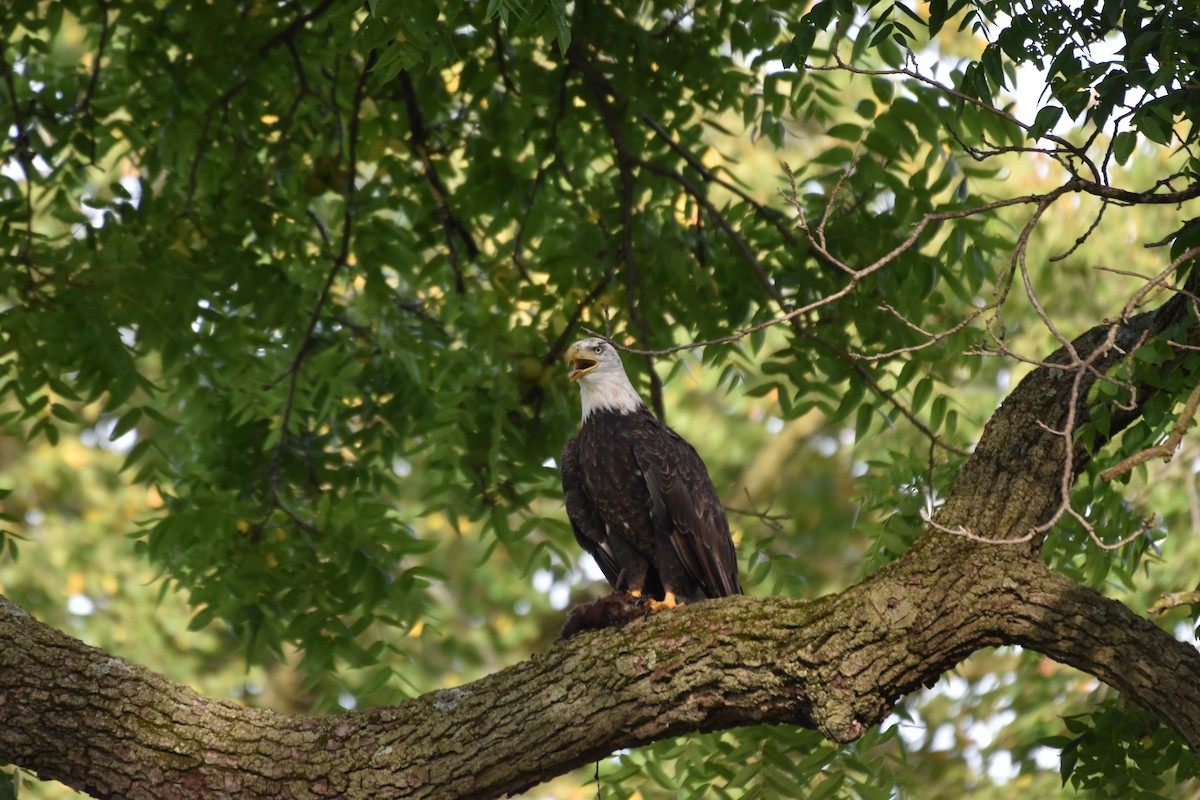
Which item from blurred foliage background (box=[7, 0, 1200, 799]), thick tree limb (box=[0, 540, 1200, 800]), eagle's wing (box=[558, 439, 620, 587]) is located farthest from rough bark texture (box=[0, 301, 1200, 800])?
eagle's wing (box=[558, 439, 620, 587])

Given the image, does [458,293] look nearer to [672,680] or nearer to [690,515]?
[690,515]

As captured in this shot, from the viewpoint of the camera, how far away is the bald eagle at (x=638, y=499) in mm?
4805

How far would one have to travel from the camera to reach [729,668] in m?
3.38

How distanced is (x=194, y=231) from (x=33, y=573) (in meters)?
6.25

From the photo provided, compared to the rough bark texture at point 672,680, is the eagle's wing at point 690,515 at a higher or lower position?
higher

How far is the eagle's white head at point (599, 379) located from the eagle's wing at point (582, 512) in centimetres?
19

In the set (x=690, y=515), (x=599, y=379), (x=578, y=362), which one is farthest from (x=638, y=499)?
(x=578, y=362)

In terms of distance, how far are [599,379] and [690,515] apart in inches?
30.3

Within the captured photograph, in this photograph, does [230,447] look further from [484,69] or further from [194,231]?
[484,69]

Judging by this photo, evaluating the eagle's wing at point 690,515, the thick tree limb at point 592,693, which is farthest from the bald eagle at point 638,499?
the thick tree limb at point 592,693

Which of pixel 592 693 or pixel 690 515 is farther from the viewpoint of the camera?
pixel 690 515

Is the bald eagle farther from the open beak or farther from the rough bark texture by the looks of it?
the rough bark texture

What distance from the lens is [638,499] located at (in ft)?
16.1

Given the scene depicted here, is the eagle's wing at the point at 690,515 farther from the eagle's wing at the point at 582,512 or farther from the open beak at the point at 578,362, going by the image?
the open beak at the point at 578,362
